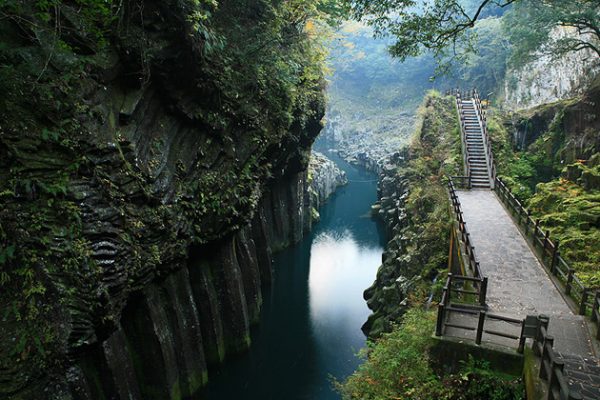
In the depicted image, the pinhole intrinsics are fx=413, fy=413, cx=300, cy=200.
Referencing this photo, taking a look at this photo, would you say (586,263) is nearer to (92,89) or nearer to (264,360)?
(264,360)

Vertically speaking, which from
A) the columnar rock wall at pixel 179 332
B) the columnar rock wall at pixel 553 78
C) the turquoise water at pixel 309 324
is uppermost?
the columnar rock wall at pixel 553 78

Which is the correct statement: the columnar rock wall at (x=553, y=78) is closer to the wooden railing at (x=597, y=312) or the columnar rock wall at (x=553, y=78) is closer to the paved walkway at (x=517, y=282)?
the paved walkway at (x=517, y=282)

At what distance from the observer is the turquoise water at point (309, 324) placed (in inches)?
758

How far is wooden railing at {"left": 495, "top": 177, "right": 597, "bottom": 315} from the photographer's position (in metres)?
12.0

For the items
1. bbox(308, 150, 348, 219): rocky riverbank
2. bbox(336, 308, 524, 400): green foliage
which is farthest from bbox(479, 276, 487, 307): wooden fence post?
bbox(308, 150, 348, 219): rocky riverbank

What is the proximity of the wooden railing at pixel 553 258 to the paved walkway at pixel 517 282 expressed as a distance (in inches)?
11.2

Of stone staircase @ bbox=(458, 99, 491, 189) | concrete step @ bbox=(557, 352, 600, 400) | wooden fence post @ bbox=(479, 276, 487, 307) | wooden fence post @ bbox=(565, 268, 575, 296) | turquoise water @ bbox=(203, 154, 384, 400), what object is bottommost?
turquoise water @ bbox=(203, 154, 384, 400)

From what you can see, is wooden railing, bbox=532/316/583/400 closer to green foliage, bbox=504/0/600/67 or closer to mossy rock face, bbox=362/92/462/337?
mossy rock face, bbox=362/92/462/337

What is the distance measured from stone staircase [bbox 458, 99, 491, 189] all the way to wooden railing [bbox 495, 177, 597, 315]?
5873 millimetres

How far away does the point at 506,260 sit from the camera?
15508mm

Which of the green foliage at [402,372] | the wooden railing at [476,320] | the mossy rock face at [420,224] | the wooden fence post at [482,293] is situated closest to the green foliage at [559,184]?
the mossy rock face at [420,224]

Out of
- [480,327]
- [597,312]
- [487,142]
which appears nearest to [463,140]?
[487,142]

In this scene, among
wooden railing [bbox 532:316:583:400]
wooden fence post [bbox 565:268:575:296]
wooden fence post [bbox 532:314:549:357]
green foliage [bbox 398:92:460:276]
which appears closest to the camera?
wooden railing [bbox 532:316:583:400]

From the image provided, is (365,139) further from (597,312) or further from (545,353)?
(545,353)
